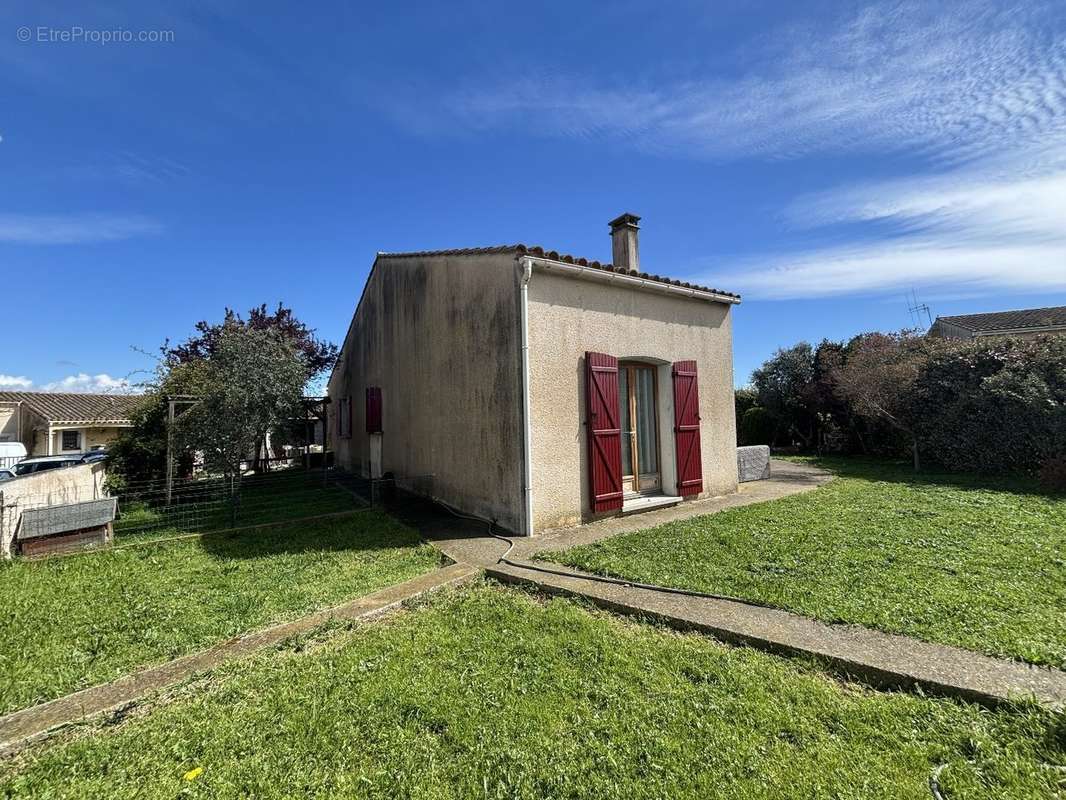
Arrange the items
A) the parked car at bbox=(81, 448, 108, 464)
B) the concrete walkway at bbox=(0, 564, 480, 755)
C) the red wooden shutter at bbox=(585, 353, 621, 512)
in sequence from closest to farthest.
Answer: the concrete walkway at bbox=(0, 564, 480, 755) → the red wooden shutter at bbox=(585, 353, 621, 512) → the parked car at bbox=(81, 448, 108, 464)

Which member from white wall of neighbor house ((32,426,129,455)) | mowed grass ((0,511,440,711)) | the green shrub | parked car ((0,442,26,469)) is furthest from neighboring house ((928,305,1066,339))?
white wall of neighbor house ((32,426,129,455))

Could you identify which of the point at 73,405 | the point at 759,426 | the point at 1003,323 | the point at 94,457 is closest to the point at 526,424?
the point at 94,457

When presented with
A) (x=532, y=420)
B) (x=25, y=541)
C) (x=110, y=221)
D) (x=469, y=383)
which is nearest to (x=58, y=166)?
(x=110, y=221)

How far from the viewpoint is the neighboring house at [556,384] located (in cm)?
668

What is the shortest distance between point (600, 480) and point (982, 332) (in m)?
22.5

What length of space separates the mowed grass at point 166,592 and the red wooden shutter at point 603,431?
2.72 metres

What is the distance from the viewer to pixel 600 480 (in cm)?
718

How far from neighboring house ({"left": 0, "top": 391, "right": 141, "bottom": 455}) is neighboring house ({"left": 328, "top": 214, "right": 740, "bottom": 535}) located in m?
19.9

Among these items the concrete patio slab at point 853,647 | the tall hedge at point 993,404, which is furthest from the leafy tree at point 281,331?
the tall hedge at point 993,404

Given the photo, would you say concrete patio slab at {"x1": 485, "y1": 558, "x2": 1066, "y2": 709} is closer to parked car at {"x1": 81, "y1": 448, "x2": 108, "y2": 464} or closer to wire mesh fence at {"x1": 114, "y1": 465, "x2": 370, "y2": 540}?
wire mesh fence at {"x1": 114, "y1": 465, "x2": 370, "y2": 540}

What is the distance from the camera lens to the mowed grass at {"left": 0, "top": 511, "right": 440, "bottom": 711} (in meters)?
3.52

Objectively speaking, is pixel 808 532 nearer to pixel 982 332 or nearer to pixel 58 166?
pixel 58 166

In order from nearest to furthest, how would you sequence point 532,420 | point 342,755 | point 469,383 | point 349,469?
point 342,755, point 532,420, point 469,383, point 349,469

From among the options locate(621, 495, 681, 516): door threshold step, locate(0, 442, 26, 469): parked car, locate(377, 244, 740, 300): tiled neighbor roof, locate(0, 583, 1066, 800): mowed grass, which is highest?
locate(377, 244, 740, 300): tiled neighbor roof
